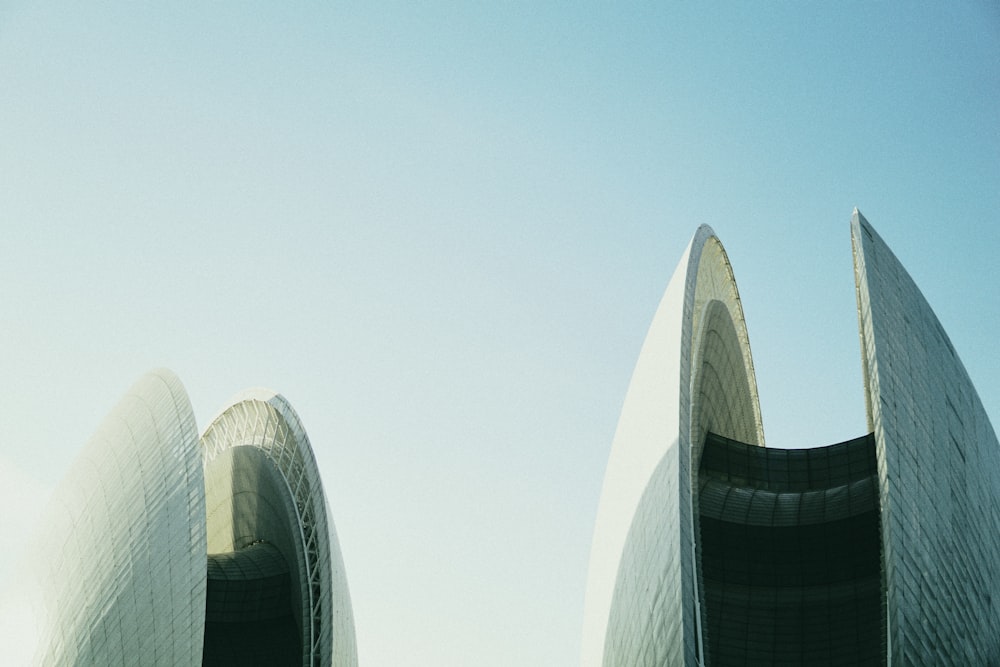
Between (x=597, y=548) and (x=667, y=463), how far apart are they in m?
7.11

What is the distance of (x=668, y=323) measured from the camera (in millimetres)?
27500

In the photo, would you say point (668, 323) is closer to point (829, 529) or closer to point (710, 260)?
A: point (710, 260)

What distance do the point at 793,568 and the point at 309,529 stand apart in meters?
13.4

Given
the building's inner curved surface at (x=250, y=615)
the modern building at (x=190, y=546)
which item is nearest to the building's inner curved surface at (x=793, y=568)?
the modern building at (x=190, y=546)

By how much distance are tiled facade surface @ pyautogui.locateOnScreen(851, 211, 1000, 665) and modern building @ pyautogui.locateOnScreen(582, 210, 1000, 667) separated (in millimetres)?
44

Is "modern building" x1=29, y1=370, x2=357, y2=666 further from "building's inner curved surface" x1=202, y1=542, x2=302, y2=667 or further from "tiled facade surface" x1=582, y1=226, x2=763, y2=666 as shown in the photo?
"tiled facade surface" x1=582, y1=226, x2=763, y2=666

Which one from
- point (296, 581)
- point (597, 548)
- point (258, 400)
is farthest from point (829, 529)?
point (258, 400)

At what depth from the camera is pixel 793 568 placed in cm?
2873

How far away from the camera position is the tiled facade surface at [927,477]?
61.9 feet

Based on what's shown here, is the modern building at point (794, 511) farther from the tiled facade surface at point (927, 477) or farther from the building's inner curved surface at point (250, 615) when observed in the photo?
the building's inner curved surface at point (250, 615)

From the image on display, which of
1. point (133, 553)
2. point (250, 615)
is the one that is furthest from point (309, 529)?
point (133, 553)

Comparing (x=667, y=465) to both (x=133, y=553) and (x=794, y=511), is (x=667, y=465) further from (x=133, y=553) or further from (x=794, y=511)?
(x=133, y=553)

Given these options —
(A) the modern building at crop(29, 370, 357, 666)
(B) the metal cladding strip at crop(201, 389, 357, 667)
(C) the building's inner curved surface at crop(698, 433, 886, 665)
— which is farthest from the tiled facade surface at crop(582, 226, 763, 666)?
(A) the modern building at crop(29, 370, 357, 666)

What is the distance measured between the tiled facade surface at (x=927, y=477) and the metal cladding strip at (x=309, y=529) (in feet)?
50.1
